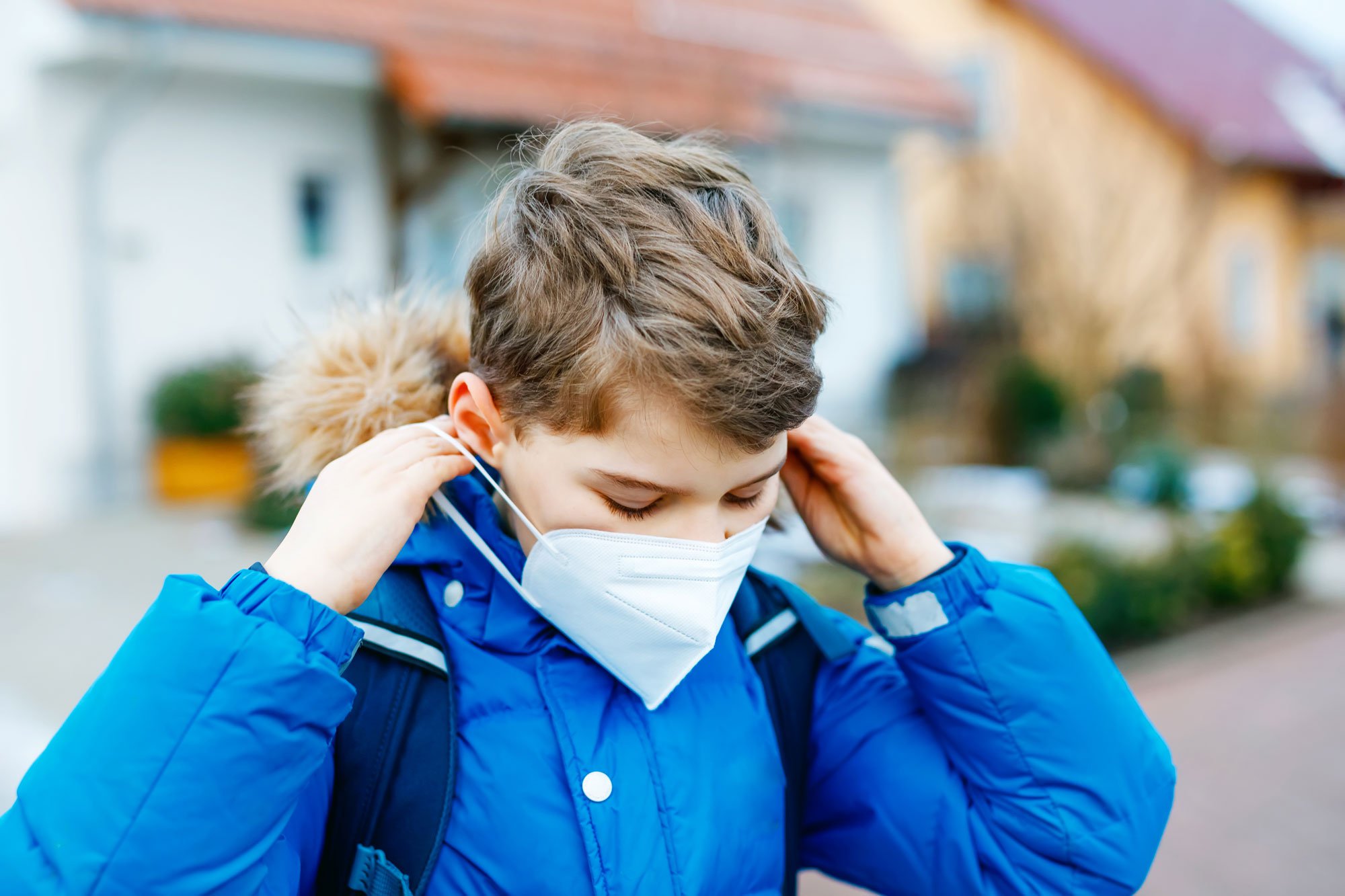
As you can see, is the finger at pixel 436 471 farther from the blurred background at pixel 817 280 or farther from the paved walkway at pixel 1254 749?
the paved walkway at pixel 1254 749

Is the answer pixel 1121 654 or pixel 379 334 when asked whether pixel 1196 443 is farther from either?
pixel 379 334

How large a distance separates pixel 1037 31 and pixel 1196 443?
344 inches

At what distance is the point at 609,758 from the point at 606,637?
143mm

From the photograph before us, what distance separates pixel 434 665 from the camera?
129 cm

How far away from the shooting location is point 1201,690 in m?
5.54

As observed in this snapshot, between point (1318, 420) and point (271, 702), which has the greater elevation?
point (271, 702)

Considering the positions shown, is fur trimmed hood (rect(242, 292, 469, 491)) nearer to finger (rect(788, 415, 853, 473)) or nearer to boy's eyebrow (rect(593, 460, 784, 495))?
boy's eyebrow (rect(593, 460, 784, 495))

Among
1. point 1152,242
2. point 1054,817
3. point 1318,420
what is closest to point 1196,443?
point 1318,420

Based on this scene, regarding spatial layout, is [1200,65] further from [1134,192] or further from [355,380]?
[355,380]

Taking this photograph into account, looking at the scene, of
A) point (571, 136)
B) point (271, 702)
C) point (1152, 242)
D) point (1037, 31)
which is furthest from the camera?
point (1037, 31)

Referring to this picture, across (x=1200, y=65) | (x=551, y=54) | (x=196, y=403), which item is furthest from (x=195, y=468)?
(x=1200, y=65)

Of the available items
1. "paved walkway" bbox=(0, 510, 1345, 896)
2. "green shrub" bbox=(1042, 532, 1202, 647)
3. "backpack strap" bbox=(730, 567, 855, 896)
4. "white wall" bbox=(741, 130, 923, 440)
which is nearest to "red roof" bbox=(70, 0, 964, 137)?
"white wall" bbox=(741, 130, 923, 440)

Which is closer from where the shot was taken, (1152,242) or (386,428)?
(386,428)

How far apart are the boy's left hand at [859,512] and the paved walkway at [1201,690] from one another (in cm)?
232
